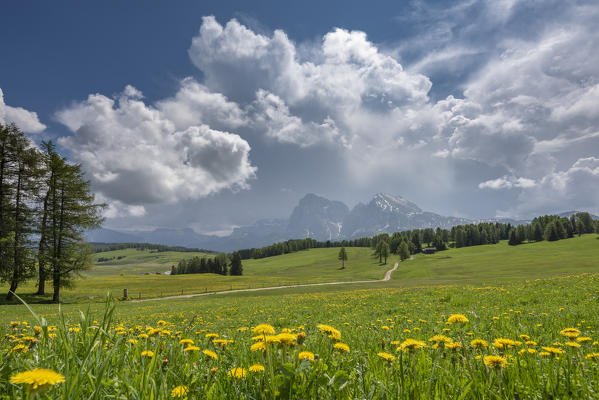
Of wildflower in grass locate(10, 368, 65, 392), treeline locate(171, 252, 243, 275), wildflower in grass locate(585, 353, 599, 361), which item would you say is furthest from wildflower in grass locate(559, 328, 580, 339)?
treeline locate(171, 252, 243, 275)

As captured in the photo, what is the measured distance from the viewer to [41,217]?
33.5 meters

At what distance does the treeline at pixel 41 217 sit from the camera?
99.1 ft

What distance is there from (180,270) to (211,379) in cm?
15724

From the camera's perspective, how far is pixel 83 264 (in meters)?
34.8

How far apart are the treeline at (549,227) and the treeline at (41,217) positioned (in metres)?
178

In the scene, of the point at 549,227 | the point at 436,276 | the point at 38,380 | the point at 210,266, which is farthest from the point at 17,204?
the point at 549,227

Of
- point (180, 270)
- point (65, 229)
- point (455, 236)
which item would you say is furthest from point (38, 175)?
point (455, 236)

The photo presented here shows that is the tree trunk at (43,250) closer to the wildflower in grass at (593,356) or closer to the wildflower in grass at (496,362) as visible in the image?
the wildflower in grass at (496,362)

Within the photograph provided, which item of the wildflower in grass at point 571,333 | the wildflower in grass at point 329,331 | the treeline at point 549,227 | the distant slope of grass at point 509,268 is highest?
the wildflower in grass at point 329,331

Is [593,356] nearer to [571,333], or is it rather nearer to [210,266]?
[571,333]

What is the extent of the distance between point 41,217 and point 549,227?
602 ft

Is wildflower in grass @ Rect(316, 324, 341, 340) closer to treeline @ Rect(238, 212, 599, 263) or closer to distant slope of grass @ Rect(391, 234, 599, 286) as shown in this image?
distant slope of grass @ Rect(391, 234, 599, 286)

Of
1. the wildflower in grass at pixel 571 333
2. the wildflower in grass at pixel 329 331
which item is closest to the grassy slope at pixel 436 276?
the wildflower in grass at pixel 329 331

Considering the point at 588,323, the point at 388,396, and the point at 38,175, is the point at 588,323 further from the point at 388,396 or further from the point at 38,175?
the point at 38,175
